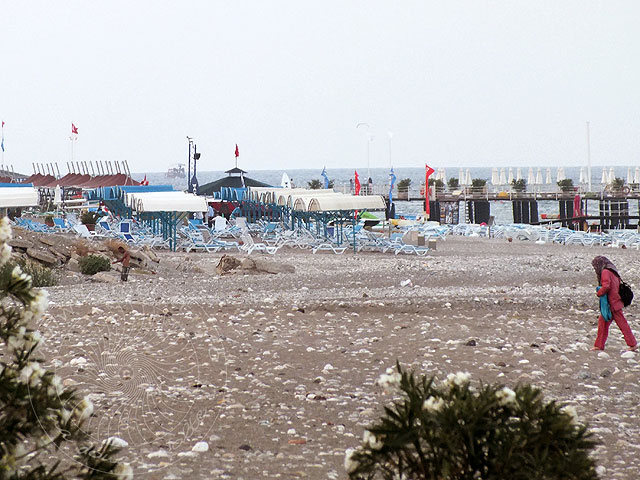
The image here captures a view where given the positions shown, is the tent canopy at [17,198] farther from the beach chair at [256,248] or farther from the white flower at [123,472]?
the white flower at [123,472]

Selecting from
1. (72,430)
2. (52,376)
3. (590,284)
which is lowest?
(590,284)

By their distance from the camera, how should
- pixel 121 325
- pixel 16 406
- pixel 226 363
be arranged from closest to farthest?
pixel 16 406 → pixel 226 363 → pixel 121 325

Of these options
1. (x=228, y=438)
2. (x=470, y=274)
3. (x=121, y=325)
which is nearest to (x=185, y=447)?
(x=228, y=438)

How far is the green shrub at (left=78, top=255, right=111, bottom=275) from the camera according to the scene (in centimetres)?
1666

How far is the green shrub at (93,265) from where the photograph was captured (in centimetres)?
1666

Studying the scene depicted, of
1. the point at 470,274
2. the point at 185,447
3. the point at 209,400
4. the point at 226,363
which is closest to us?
the point at 185,447

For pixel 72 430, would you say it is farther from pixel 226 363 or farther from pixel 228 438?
pixel 226 363

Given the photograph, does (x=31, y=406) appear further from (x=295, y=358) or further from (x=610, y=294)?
(x=610, y=294)

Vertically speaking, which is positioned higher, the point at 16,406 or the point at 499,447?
the point at 16,406

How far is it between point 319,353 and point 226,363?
97 centimetres

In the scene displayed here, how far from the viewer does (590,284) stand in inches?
567

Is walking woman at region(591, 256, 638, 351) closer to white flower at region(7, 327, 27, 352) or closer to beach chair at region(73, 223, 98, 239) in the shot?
white flower at region(7, 327, 27, 352)

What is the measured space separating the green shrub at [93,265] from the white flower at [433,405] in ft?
48.6

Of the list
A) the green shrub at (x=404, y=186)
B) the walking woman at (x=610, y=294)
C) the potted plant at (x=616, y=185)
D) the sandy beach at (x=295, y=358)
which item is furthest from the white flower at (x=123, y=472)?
the potted plant at (x=616, y=185)
